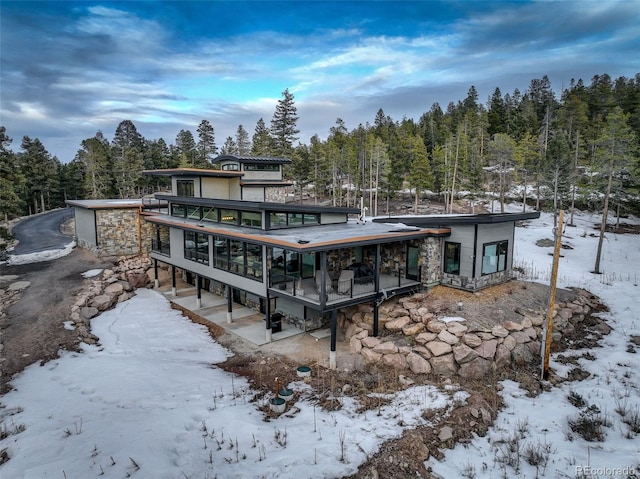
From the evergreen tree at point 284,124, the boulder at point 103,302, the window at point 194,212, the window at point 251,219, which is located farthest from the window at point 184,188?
the evergreen tree at point 284,124

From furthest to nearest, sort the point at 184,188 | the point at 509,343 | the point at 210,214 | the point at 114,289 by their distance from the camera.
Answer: the point at 184,188
the point at 210,214
the point at 114,289
the point at 509,343

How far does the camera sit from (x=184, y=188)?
25.0 meters

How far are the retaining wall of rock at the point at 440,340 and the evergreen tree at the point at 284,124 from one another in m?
38.9

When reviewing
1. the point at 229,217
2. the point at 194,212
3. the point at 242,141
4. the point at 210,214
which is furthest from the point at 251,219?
the point at 242,141

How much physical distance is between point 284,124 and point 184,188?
29.1m

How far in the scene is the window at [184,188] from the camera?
24.6m

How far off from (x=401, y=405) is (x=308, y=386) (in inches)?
130

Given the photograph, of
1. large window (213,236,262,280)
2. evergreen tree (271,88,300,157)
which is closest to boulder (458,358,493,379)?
large window (213,236,262,280)

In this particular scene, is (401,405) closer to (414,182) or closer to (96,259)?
(96,259)

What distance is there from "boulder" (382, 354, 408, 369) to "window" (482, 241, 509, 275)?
6478mm

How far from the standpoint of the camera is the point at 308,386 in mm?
12828

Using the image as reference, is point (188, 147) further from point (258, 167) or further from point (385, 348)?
point (385, 348)

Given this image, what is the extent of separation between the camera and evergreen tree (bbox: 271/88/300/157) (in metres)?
51.0

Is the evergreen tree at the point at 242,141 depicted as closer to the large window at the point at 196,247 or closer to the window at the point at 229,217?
the large window at the point at 196,247
